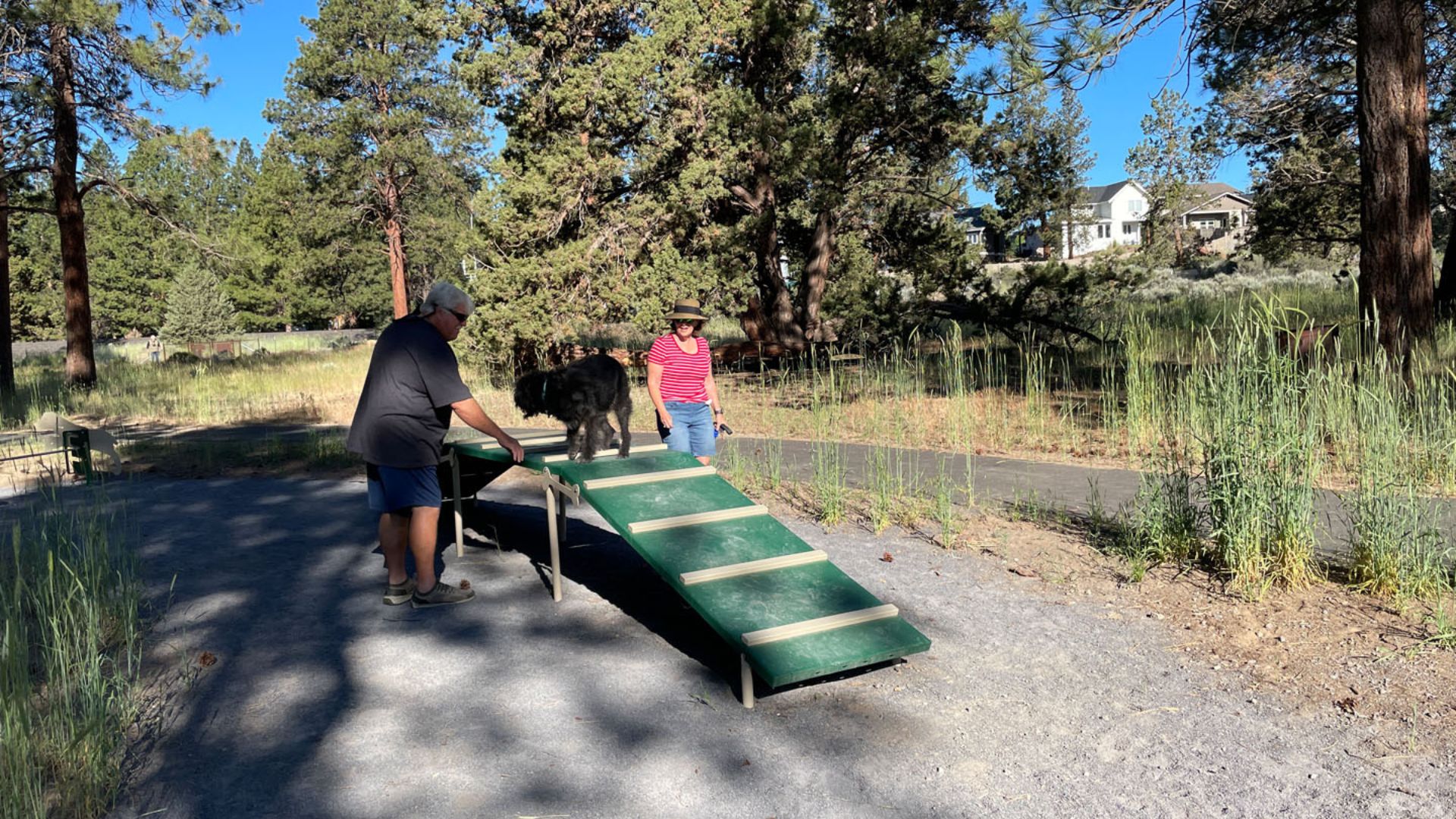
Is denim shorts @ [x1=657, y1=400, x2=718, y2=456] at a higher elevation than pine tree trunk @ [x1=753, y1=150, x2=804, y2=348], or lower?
lower

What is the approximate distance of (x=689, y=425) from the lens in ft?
22.9

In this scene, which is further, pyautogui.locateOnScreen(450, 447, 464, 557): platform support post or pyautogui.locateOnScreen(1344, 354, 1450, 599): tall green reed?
pyautogui.locateOnScreen(450, 447, 464, 557): platform support post

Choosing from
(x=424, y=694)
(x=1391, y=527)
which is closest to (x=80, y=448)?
(x=424, y=694)

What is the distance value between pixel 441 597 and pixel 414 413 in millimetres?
1111

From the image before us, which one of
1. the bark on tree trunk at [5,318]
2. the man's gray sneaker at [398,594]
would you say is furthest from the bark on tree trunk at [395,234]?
the man's gray sneaker at [398,594]

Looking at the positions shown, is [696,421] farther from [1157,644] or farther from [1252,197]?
[1252,197]

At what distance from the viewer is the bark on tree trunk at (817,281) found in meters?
17.3

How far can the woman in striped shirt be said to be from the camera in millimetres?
6758

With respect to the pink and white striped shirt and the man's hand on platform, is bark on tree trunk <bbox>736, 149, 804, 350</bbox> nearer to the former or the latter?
the pink and white striped shirt

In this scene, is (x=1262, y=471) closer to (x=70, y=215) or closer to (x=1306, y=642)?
(x=1306, y=642)

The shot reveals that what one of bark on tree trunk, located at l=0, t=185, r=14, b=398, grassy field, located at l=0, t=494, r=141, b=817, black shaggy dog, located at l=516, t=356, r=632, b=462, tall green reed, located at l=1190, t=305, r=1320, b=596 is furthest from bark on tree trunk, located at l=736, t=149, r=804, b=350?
bark on tree trunk, located at l=0, t=185, r=14, b=398

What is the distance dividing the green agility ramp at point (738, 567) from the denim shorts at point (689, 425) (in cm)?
53

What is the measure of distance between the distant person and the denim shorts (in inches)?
72.9

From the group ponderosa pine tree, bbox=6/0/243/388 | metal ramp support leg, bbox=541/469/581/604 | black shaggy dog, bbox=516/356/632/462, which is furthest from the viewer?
ponderosa pine tree, bbox=6/0/243/388
